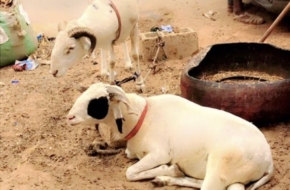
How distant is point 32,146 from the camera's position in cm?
454

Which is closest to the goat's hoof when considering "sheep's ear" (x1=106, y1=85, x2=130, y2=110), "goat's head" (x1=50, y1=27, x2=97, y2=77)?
"sheep's ear" (x1=106, y1=85, x2=130, y2=110)

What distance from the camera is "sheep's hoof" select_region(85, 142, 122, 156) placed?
14.0 feet

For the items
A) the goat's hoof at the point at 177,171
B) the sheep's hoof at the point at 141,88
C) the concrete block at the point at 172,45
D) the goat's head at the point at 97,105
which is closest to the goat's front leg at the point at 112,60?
the sheep's hoof at the point at 141,88

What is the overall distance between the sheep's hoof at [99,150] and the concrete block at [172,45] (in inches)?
84.9

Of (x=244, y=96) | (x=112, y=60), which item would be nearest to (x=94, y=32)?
(x=112, y=60)

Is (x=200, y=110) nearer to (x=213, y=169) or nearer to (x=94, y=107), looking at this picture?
(x=213, y=169)

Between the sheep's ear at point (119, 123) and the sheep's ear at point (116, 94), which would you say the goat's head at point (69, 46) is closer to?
the sheep's ear at point (116, 94)

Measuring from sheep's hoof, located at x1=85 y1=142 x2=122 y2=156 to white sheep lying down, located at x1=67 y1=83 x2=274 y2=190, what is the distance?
0.84 ft

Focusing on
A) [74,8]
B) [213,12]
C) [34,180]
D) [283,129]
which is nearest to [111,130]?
[34,180]

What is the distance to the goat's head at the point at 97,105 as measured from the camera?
3729mm

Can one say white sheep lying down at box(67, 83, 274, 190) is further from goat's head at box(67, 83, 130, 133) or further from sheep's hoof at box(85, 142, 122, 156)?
sheep's hoof at box(85, 142, 122, 156)

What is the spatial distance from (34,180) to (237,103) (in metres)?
1.72

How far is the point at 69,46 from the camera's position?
4629 millimetres

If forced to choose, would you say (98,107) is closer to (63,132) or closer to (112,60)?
(63,132)
